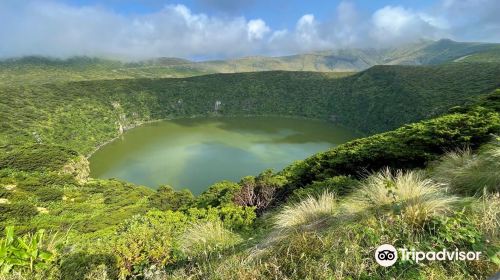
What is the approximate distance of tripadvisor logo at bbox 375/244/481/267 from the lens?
351cm

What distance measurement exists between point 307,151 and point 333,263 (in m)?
77.3

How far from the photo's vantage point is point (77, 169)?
63.8m

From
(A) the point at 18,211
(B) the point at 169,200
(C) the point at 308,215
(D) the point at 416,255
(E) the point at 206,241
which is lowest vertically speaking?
(A) the point at 18,211

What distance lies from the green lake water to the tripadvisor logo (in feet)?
173

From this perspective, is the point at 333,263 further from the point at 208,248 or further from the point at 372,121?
the point at 372,121

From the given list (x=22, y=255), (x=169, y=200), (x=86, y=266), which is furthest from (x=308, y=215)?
(x=169, y=200)

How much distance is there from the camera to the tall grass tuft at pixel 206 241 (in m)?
4.89

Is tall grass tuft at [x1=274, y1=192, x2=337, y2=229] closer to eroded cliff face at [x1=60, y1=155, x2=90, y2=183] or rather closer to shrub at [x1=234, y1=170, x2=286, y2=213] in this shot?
shrub at [x1=234, y1=170, x2=286, y2=213]

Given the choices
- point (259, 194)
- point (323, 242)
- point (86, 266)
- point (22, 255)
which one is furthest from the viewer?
point (259, 194)

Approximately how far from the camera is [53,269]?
4738 mm

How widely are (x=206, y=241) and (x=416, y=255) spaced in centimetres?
297

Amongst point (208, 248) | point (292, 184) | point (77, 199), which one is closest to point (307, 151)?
point (77, 199)

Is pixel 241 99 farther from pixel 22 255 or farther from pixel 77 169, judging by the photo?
pixel 22 255

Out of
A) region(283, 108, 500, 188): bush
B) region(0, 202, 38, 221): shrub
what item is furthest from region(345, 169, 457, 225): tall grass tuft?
region(0, 202, 38, 221): shrub
